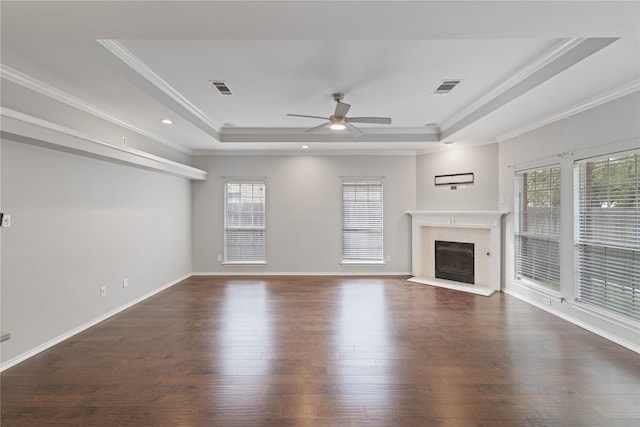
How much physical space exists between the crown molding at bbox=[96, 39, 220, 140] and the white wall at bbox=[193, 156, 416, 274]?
1.46 metres

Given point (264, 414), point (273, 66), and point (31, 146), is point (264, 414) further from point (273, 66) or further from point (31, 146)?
point (31, 146)

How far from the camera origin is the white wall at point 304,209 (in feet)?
19.0

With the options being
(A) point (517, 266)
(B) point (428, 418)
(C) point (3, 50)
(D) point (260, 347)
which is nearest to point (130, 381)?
(D) point (260, 347)

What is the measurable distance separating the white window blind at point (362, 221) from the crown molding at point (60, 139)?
363 centimetres

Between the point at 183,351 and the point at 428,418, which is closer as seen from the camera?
the point at 428,418

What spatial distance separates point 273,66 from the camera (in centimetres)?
281

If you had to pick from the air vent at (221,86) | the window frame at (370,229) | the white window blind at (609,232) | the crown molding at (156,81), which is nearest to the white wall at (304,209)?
the window frame at (370,229)

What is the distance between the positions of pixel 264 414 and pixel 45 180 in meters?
3.17

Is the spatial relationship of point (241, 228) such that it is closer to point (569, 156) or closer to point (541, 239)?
point (541, 239)

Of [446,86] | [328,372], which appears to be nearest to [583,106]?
[446,86]

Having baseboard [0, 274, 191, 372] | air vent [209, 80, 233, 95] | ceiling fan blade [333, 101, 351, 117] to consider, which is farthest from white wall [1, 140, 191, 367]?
ceiling fan blade [333, 101, 351, 117]

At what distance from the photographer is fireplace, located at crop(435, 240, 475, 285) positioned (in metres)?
5.11

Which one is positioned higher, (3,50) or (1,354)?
(3,50)

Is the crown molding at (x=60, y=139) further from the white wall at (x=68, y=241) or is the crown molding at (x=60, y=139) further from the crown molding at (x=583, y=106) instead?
the crown molding at (x=583, y=106)
